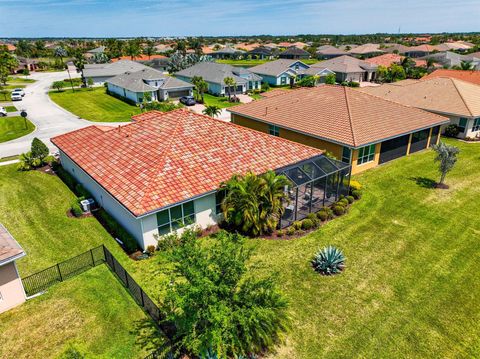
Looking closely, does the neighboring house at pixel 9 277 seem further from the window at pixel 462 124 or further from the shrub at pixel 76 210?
the window at pixel 462 124

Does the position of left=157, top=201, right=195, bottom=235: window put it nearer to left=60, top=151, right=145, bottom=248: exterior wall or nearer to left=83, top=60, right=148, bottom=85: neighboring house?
left=60, top=151, right=145, bottom=248: exterior wall

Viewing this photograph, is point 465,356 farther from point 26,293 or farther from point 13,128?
point 13,128

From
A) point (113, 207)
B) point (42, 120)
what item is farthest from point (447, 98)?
point (42, 120)

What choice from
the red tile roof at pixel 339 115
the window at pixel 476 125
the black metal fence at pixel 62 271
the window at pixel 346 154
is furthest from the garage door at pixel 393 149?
the black metal fence at pixel 62 271

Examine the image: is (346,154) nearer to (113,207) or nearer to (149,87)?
(113,207)

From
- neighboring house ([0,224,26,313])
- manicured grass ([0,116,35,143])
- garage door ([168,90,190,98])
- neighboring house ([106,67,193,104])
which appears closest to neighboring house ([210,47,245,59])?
neighboring house ([106,67,193,104])
